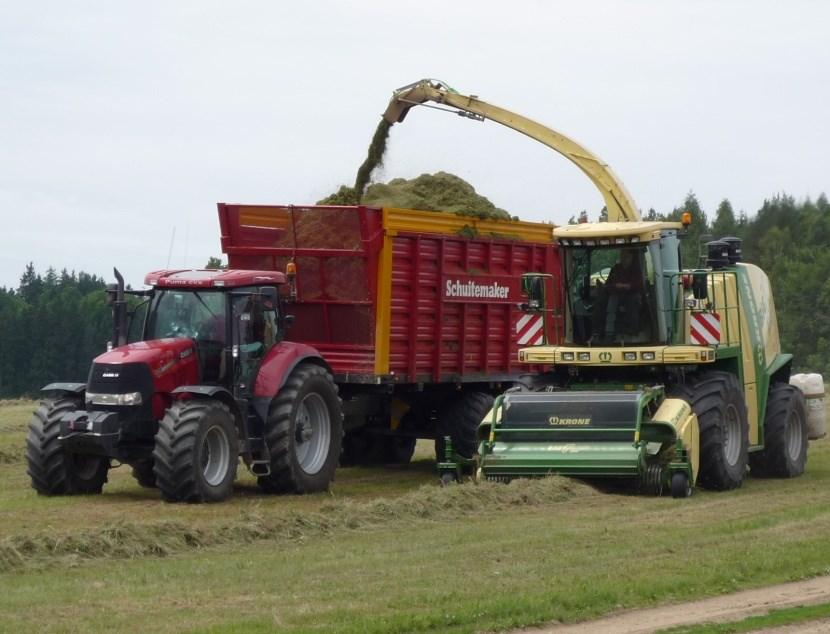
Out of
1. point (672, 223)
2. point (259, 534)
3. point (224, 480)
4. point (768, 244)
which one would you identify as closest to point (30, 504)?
point (224, 480)

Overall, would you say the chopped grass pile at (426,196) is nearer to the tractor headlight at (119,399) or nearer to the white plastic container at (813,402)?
the white plastic container at (813,402)

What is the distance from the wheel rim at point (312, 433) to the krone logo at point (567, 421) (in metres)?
2.47

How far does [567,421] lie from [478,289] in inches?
146

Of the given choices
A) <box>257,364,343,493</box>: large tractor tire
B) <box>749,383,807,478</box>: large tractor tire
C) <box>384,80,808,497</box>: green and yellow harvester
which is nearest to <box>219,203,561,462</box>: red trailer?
<box>384,80,808,497</box>: green and yellow harvester

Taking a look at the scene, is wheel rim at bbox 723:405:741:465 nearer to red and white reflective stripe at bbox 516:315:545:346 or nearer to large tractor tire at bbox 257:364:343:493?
red and white reflective stripe at bbox 516:315:545:346

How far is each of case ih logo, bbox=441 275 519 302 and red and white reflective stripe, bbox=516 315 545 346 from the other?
65 centimetres

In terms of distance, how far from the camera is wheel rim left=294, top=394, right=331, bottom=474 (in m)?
15.8

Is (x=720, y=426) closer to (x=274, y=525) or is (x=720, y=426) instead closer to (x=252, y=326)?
(x=252, y=326)

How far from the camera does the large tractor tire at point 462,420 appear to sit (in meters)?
18.6

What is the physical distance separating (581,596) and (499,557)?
5.60 feet

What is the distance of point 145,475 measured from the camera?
51.7ft

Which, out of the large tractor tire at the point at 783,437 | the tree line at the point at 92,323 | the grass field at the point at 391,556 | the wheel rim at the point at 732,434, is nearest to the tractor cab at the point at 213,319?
the grass field at the point at 391,556

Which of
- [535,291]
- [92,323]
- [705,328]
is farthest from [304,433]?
[92,323]

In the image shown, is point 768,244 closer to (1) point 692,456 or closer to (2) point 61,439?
(1) point 692,456
